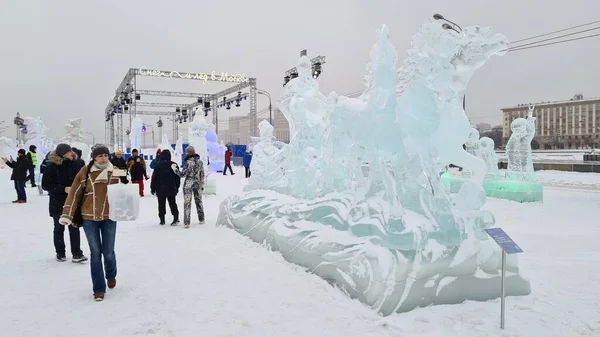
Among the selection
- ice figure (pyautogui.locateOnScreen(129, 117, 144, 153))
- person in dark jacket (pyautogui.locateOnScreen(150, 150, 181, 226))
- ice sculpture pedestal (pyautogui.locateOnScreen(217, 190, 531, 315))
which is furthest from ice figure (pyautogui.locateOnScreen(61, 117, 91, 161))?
ice figure (pyautogui.locateOnScreen(129, 117, 144, 153))

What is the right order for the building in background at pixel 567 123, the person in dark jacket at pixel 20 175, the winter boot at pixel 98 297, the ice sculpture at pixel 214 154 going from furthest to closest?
the building in background at pixel 567 123 < the ice sculpture at pixel 214 154 < the person in dark jacket at pixel 20 175 < the winter boot at pixel 98 297

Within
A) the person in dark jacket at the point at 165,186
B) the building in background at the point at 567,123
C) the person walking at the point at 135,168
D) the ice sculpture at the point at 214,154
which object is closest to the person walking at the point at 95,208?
the person in dark jacket at the point at 165,186

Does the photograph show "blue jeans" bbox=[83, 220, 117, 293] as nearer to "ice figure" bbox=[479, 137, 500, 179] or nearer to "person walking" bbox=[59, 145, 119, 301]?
"person walking" bbox=[59, 145, 119, 301]

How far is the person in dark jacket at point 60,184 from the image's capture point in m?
5.58

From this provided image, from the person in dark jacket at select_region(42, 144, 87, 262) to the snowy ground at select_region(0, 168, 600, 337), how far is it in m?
0.25

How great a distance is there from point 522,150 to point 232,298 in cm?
1102

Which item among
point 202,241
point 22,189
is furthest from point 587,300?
point 22,189

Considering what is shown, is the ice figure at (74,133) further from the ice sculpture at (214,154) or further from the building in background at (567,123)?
the building in background at (567,123)

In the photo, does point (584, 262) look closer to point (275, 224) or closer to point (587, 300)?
point (587, 300)

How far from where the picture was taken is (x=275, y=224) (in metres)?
6.51

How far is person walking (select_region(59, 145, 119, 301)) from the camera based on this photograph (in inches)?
171

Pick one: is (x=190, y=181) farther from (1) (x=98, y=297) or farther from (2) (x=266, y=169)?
(1) (x=98, y=297)

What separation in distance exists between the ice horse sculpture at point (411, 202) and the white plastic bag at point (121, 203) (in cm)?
224

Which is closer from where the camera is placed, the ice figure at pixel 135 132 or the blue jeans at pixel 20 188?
the blue jeans at pixel 20 188
